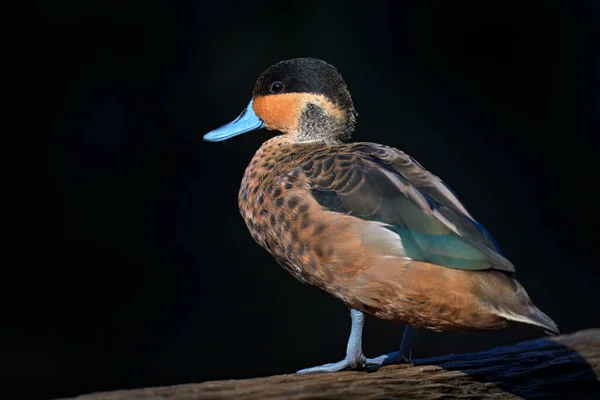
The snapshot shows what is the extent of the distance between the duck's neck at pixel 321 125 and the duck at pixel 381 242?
8 cm

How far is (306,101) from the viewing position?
2.30 metres

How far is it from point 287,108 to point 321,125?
11 centimetres

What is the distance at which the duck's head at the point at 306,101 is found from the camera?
229 centimetres

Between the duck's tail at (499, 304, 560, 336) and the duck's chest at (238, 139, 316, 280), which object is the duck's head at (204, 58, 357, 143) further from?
the duck's tail at (499, 304, 560, 336)

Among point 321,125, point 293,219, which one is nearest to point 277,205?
point 293,219

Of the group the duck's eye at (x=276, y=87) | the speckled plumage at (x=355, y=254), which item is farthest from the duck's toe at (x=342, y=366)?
the duck's eye at (x=276, y=87)

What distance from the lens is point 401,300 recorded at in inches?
71.4

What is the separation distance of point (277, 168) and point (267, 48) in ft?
7.68

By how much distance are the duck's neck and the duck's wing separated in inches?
9.3

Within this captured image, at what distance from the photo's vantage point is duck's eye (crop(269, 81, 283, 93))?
2322mm

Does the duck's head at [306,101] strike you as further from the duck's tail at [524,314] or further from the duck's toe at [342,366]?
the duck's tail at [524,314]

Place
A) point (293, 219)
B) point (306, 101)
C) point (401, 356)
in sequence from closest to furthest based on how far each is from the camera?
point (293, 219) < point (401, 356) < point (306, 101)

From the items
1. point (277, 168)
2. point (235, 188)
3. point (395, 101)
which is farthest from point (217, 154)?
point (277, 168)

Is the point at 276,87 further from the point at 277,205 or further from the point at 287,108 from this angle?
the point at 277,205
